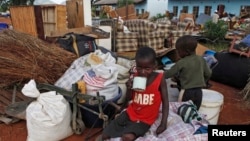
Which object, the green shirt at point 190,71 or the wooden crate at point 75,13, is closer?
the green shirt at point 190,71

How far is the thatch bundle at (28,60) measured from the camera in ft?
10.3

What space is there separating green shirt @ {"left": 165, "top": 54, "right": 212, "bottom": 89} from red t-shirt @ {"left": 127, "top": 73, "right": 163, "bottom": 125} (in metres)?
0.49

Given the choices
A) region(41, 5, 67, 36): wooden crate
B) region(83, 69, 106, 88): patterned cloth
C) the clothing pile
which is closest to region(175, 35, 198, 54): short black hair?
the clothing pile

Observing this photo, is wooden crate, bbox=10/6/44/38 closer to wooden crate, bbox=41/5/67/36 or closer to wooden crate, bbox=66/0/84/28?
wooden crate, bbox=41/5/67/36

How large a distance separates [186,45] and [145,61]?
28.8 inches

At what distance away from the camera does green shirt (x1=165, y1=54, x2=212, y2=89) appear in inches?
103

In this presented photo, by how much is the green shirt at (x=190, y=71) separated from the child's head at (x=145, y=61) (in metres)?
0.58

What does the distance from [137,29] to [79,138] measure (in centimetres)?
424

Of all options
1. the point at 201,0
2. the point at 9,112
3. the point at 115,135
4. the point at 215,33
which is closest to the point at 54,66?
the point at 9,112

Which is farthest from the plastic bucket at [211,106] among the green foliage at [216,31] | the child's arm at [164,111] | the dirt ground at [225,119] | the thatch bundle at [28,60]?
the green foliage at [216,31]

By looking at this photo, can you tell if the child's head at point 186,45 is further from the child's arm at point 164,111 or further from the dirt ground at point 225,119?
Result: the dirt ground at point 225,119

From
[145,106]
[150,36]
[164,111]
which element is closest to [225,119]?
[164,111]

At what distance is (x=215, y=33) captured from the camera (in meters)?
9.63

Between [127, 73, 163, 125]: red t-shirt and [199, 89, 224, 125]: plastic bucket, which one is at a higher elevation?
[127, 73, 163, 125]: red t-shirt
